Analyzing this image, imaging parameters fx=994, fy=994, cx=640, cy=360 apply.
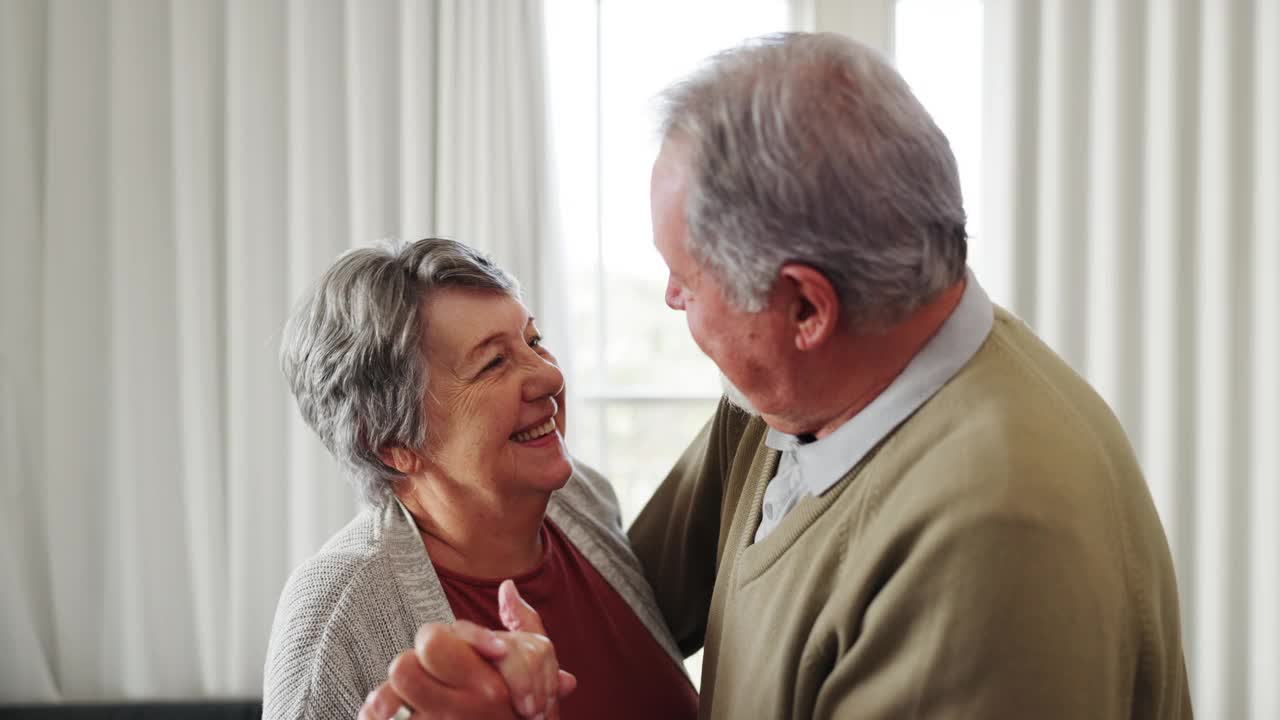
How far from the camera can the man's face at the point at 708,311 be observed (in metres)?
1.02

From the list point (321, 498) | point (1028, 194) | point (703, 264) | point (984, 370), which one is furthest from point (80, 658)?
point (1028, 194)

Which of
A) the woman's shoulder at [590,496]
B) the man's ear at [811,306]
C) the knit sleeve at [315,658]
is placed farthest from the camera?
the woman's shoulder at [590,496]

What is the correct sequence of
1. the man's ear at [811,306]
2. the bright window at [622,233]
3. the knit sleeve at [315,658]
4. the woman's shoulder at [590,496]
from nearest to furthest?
1. the man's ear at [811,306]
2. the knit sleeve at [315,658]
3. the woman's shoulder at [590,496]
4. the bright window at [622,233]

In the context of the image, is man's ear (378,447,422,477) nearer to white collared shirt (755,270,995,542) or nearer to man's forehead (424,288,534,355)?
man's forehead (424,288,534,355)

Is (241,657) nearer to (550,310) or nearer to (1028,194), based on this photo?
(550,310)

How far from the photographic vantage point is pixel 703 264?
103 centimetres

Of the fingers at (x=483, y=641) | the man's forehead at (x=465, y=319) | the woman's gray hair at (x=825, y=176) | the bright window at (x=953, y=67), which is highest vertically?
the bright window at (x=953, y=67)

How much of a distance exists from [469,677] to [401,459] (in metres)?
0.53

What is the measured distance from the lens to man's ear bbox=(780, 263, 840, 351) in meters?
0.97

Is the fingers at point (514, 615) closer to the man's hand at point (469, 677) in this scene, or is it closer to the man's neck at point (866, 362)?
the man's hand at point (469, 677)

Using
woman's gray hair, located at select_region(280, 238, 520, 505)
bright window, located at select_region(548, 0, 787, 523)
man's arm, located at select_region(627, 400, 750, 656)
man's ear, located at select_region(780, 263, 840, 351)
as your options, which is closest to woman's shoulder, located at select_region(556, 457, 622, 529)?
man's arm, located at select_region(627, 400, 750, 656)

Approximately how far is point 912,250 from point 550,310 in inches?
71.1

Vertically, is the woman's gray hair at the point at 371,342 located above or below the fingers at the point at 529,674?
above

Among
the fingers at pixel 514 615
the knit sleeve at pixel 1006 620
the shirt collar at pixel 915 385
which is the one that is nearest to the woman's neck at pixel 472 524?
the fingers at pixel 514 615
